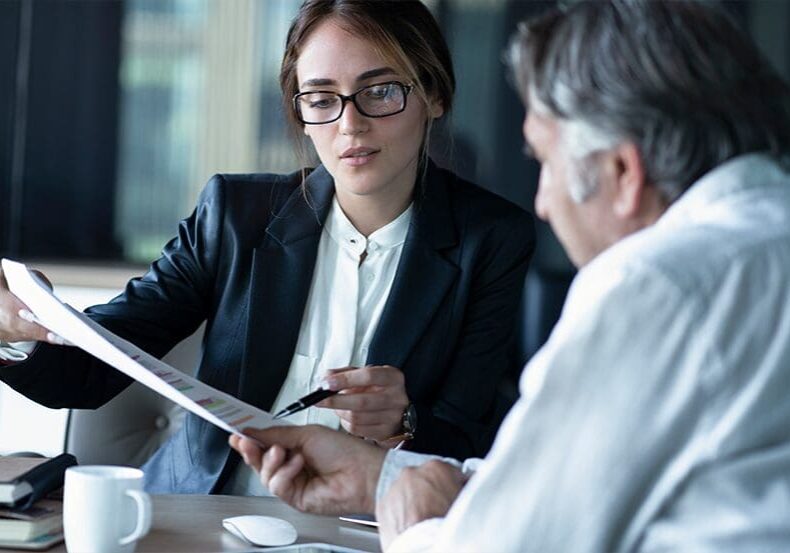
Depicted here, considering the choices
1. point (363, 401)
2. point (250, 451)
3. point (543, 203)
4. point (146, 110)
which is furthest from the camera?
point (146, 110)

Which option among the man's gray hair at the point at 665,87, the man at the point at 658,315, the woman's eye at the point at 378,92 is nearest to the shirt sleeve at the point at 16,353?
the woman's eye at the point at 378,92

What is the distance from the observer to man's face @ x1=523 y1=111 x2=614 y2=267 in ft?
3.50

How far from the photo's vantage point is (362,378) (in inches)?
62.1

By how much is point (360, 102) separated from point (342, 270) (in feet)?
0.97

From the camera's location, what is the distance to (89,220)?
16.6ft

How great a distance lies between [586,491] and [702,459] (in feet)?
0.32

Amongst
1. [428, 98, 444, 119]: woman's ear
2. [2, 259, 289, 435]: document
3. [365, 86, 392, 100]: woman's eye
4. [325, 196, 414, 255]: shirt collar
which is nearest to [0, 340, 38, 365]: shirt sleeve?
[2, 259, 289, 435]: document

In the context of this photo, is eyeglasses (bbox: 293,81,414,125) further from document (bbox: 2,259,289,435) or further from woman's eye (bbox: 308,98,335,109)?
document (bbox: 2,259,289,435)

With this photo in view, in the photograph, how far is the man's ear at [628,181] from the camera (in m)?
1.04

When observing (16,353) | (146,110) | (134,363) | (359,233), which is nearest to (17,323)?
(16,353)

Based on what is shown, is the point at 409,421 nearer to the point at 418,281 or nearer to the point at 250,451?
the point at 418,281

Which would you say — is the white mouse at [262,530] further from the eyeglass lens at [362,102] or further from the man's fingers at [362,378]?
the eyeglass lens at [362,102]

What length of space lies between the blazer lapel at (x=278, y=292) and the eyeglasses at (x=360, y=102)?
0.18 m

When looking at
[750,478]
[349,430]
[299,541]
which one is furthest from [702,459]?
[349,430]
